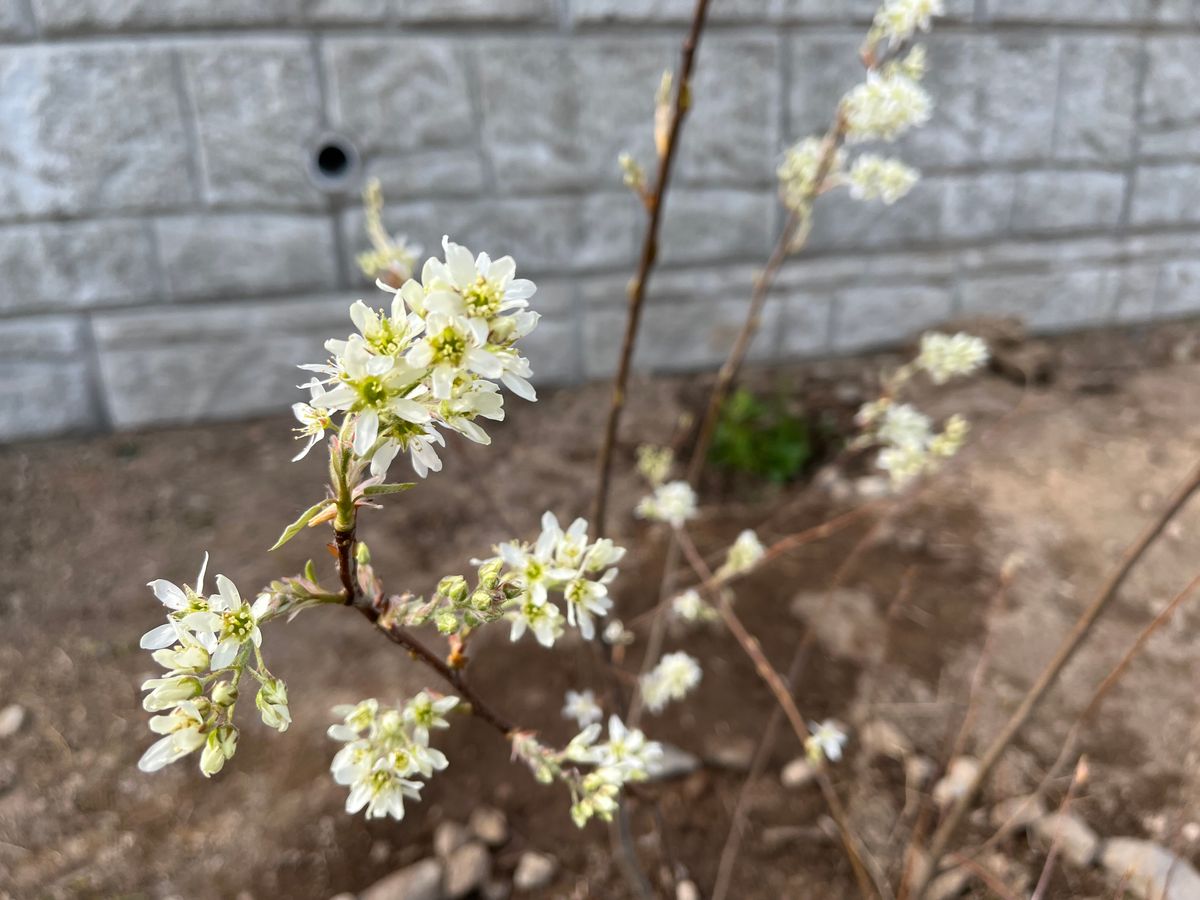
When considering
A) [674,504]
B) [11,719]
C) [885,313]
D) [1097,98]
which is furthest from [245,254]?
[1097,98]

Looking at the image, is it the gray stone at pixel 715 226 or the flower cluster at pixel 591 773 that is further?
the gray stone at pixel 715 226

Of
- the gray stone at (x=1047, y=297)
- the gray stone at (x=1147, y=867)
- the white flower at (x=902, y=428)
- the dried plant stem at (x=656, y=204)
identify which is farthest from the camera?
the gray stone at (x=1047, y=297)

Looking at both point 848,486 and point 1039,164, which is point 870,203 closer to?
point 1039,164

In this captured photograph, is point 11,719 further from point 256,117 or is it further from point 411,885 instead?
point 256,117

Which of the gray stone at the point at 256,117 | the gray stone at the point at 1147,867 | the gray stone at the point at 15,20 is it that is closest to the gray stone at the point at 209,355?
the gray stone at the point at 256,117

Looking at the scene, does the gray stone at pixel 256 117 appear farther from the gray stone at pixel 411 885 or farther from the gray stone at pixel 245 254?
the gray stone at pixel 411 885

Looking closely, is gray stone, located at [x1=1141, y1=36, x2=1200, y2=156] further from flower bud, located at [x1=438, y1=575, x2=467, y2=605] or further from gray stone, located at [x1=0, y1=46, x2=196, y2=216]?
flower bud, located at [x1=438, y1=575, x2=467, y2=605]
